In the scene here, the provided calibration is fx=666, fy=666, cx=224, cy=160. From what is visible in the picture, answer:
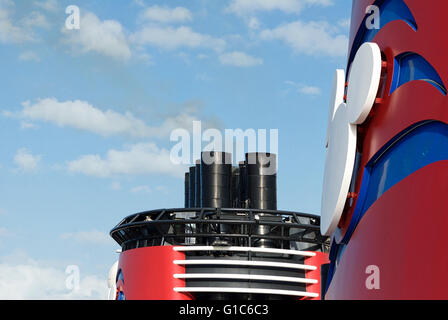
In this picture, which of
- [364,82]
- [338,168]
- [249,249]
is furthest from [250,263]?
[364,82]

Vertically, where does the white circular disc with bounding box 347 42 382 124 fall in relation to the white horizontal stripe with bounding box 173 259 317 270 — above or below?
above

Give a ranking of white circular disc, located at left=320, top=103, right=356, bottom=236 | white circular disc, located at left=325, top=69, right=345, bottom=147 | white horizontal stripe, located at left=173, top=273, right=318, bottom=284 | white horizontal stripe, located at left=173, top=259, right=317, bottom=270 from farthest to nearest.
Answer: white horizontal stripe, located at left=173, top=259, right=317, bottom=270 < white horizontal stripe, located at left=173, top=273, right=318, bottom=284 < white circular disc, located at left=325, top=69, right=345, bottom=147 < white circular disc, located at left=320, top=103, right=356, bottom=236

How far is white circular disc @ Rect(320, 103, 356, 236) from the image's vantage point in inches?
521

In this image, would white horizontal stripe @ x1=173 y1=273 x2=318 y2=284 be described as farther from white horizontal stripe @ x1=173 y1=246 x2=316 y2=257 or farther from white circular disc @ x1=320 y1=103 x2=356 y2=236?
white circular disc @ x1=320 y1=103 x2=356 y2=236

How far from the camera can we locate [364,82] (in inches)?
488

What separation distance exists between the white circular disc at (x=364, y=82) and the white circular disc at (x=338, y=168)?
0.49m

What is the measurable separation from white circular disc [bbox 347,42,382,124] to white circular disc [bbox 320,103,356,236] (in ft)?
1.62

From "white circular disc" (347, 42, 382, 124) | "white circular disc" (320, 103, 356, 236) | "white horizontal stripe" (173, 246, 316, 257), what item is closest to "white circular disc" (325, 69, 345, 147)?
"white circular disc" (320, 103, 356, 236)

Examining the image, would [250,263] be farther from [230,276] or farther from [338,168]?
[338,168]

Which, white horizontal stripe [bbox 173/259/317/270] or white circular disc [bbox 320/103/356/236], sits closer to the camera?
white circular disc [bbox 320/103/356/236]

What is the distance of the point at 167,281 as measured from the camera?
92.0ft

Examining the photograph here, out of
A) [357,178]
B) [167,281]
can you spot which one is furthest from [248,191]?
[357,178]

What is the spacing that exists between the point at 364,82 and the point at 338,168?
89.2 inches

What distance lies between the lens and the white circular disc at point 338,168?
1324cm
